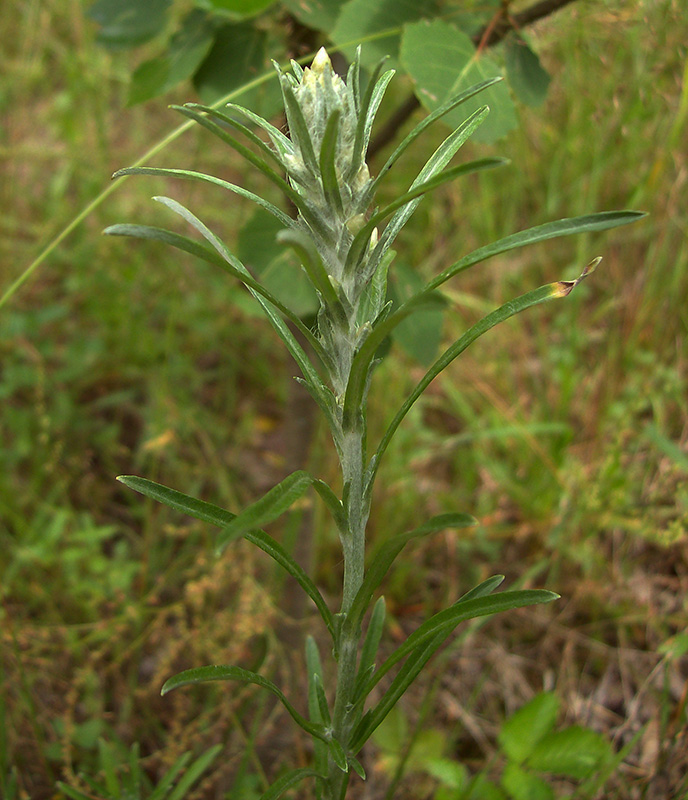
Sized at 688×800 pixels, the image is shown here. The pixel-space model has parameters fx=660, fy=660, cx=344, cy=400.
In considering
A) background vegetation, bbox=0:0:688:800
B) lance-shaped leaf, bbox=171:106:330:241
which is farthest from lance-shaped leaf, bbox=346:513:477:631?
background vegetation, bbox=0:0:688:800

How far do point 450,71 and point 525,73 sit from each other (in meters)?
0.21

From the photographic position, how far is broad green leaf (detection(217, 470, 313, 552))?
0.61 metres

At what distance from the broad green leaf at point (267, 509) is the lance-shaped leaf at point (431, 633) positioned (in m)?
0.26

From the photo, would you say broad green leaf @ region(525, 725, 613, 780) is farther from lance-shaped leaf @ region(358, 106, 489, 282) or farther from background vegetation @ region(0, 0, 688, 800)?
lance-shaped leaf @ region(358, 106, 489, 282)

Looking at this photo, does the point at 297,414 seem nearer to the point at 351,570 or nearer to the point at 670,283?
the point at 351,570

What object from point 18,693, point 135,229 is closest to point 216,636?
point 18,693

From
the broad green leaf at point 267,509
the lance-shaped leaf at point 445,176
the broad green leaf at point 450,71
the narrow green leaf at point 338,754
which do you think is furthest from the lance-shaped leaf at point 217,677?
the broad green leaf at point 450,71

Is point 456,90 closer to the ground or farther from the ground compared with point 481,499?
farther from the ground

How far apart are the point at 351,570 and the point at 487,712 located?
1194 millimetres

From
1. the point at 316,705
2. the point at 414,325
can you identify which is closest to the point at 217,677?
the point at 316,705

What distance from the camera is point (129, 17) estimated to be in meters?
1.45

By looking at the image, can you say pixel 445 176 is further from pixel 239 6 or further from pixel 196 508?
pixel 239 6

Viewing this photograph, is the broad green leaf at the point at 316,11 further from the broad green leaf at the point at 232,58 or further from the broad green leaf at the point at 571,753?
the broad green leaf at the point at 571,753

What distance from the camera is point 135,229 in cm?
68
